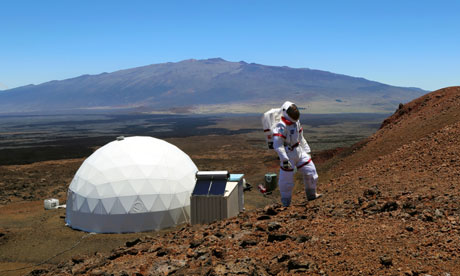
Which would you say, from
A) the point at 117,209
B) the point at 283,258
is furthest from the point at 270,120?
the point at 117,209

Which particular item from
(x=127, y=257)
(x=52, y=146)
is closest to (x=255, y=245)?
(x=127, y=257)

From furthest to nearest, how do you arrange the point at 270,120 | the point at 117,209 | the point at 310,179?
the point at 117,209 < the point at 270,120 < the point at 310,179

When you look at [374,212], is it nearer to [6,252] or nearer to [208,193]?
[208,193]

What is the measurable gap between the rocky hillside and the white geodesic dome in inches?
268

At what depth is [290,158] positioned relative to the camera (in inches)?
425

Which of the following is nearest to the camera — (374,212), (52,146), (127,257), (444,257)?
(444,257)

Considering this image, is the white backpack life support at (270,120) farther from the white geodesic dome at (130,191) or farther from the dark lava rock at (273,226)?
the white geodesic dome at (130,191)

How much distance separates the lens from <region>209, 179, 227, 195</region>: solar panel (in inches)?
683

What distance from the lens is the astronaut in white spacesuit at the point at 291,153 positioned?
10562 mm

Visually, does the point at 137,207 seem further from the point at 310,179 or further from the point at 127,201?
the point at 310,179

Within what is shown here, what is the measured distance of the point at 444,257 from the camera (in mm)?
5223

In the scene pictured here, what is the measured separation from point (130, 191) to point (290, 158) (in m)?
→ 10.8

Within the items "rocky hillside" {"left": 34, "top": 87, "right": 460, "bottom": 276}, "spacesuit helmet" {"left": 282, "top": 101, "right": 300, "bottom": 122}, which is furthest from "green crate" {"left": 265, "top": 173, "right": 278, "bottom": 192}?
"spacesuit helmet" {"left": 282, "top": 101, "right": 300, "bottom": 122}

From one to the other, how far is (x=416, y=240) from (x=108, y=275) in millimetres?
5454
